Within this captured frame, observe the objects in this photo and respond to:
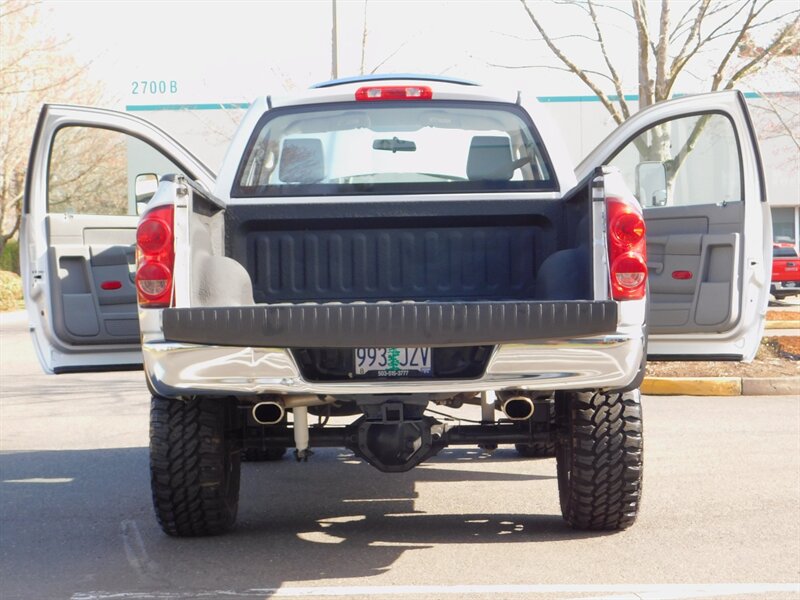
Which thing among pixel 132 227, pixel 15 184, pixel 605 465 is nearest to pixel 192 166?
pixel 132 227

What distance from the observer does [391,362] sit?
495 centimetres

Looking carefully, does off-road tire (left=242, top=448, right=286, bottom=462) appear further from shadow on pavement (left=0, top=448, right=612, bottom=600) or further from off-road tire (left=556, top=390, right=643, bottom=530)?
off-road tire (left=556, top=390, right=643, bottom=530)

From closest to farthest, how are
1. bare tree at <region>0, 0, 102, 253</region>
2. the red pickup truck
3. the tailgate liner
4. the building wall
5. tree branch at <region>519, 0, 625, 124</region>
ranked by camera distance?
the tailgate liner
tree branch at <region>519, 0, 625, 124</region>
the red pickup truck
bare tree at <region>0, 0, 102, 253</region>
the building wall

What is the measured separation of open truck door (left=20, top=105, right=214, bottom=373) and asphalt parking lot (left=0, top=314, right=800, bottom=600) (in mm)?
873

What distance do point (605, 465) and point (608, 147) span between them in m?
1.67

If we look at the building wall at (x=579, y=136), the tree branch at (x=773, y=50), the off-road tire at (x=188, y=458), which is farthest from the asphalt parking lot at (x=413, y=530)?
the building wall at (x=579, y=136)

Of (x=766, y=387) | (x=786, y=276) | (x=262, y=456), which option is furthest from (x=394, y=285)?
(x=786, y=276)

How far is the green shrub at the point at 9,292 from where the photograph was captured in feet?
101

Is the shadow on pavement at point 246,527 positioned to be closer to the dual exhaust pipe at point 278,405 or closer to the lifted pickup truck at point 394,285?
the lifted pickup truck at point 394,285

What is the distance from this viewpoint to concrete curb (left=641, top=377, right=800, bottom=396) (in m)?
11.6

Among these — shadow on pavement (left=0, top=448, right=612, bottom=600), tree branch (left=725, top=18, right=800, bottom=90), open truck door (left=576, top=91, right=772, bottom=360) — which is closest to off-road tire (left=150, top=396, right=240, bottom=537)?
shadow on pavement (left=0, top=448, right=612, bottom=600)

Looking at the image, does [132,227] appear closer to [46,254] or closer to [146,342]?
[46,254]

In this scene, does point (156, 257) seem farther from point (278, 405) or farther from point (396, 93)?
point (396, 93)

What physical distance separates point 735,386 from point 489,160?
6.05 m
